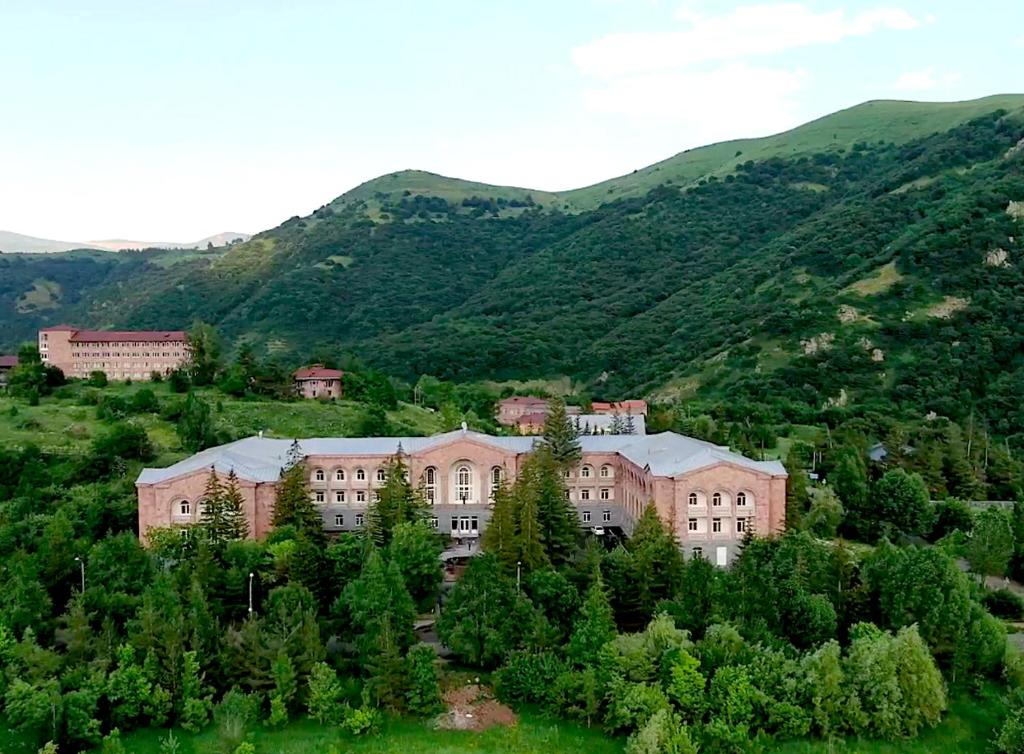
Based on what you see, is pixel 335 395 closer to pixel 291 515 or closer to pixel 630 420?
pixel 630 420

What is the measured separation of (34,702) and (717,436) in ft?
145

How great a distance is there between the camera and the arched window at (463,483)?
47.6m

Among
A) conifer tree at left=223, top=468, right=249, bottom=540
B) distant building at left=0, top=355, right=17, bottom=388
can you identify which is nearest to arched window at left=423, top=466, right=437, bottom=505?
conifer tree at left=223, top=468, right=249, bottom=540

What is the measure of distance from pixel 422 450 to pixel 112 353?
48.6 metres

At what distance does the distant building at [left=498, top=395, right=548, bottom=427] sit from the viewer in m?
81.2

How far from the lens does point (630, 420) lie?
6353 centimetres

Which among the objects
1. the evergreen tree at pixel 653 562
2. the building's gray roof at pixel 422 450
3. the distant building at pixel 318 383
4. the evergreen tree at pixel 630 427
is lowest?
the evergreen tree at pixel 653 562

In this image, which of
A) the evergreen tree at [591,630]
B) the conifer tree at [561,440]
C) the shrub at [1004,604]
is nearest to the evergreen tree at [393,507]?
the conifer tree at [561,440]

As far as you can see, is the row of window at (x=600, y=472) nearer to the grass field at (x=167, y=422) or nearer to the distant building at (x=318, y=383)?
the grass field at (x=167, y=422)

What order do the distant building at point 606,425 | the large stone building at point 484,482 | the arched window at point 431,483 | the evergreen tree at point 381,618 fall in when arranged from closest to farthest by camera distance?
the evergreen tree at point 381,618
the large stone building at point 484,482
the arched window at point 431,483
the distant building at point 606,425

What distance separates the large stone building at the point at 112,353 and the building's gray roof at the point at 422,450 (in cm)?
A: 3677

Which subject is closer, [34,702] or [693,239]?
[34,702]

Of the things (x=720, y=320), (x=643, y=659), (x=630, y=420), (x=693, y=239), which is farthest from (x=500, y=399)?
(x=693, y=239)

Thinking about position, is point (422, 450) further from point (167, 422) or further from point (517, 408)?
point (517, 408)
